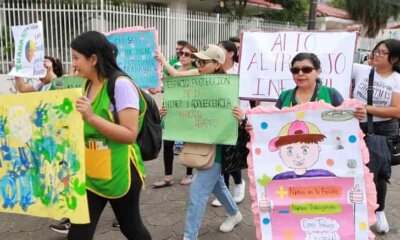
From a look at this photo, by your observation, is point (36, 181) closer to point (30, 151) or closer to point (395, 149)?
point (30, 151)

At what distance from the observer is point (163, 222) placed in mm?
4121

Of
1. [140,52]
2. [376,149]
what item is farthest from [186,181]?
[376,149]

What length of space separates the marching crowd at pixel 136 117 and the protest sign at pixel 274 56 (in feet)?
1.08

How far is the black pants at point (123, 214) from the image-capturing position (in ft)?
8.28

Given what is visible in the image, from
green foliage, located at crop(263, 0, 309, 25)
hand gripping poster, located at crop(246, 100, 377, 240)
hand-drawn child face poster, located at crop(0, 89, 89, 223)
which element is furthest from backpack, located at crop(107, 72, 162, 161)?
green foliage, located at crop(263, 0, 309, 25)

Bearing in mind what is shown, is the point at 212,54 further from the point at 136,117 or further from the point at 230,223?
the point at 230,223

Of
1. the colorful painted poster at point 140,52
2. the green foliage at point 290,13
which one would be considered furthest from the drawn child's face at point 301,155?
the green foliage at point 290,13

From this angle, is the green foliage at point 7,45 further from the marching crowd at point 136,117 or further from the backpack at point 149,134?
the backpack at point 149,134

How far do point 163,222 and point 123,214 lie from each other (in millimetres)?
1526

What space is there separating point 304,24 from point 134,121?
16451mm

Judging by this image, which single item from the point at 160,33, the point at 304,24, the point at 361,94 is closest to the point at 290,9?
the point at 304,24

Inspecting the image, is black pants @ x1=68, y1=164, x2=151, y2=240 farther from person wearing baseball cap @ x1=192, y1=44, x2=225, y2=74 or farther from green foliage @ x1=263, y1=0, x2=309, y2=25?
green foliage @ x1=263, y1=0, x2=309, y2=25

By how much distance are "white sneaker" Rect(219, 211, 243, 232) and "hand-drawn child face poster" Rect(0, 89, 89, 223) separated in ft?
5.69

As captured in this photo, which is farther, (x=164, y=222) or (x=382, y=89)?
(x=164, y=222)
